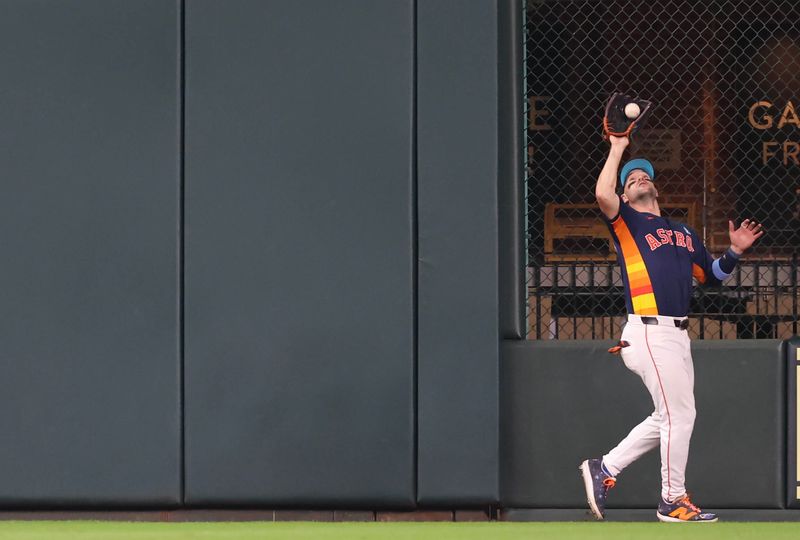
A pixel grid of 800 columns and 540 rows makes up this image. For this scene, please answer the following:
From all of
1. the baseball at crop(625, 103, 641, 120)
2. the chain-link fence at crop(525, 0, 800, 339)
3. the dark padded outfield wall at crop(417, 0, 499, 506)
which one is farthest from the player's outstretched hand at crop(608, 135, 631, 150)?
the chain-link fence at crop(525, 0, 800, 339)

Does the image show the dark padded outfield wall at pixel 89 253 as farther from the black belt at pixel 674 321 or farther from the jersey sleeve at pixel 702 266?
the jersey sleeve at pixel 702 266

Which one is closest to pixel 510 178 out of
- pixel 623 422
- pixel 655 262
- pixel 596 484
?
pixel 655 262

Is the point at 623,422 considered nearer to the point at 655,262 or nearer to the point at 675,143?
the point at 655,262

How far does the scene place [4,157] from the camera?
260 inches

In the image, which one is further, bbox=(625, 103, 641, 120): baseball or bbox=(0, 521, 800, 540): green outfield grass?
bbox=(625, 103, 641, 120): baseball

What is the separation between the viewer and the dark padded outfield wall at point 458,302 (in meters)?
6.48

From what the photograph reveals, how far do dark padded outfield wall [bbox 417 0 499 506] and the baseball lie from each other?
0.78 m

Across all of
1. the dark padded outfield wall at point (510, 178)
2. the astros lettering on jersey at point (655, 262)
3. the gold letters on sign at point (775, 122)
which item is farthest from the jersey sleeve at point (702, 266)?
the gold letters on sign at point (775, 122)

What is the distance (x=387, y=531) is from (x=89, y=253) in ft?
7.74

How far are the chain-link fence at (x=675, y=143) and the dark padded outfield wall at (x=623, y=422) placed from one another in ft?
1.32

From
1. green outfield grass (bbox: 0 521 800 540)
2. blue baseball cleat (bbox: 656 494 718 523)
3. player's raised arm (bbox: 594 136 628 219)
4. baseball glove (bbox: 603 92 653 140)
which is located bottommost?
green outfield grass (bbox: 0 521 800 540)

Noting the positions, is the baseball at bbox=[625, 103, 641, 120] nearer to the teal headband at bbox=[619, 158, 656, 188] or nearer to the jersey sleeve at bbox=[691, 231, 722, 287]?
the teal headband at bbox=[619, 158, 656, 188]

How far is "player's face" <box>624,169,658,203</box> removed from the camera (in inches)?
253

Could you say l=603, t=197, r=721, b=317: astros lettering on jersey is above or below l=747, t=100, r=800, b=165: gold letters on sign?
below
